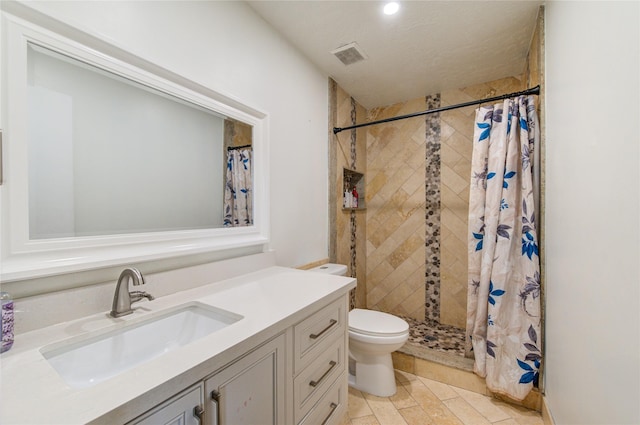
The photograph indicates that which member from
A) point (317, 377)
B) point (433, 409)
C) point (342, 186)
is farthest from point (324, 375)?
point (342, 186)

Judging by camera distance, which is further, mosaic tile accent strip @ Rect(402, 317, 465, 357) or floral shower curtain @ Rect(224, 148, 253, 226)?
mosaic tile accent strip @ Rect(402, 317, 465, 357)

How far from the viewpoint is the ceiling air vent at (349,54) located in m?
1.92

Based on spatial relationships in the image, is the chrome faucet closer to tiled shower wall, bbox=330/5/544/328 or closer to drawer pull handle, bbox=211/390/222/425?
drawer pull handle, bbox=211/390/222/425

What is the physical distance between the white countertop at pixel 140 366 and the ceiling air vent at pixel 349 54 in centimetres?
176

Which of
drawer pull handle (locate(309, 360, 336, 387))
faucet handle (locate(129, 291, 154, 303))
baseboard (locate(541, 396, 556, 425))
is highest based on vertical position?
faucet handle (locate(129, 291, 154, 303))

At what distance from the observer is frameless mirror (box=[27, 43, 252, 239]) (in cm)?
84

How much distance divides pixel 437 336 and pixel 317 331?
5.69 feet

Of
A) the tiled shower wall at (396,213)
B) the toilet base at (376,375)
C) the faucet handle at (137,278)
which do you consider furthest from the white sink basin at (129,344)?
the tiled shower wall at (396,213)

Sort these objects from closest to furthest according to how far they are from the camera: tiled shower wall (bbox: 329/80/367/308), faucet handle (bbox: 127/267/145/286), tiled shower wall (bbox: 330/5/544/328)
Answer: faucet handle (bbox: 127/267/145/286) < tiled shower wall (bbox: 329/80/367/308) < tiled shower wall (bbox: 330/5/544/328)

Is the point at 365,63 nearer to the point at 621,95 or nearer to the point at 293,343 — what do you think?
the point at 621,95

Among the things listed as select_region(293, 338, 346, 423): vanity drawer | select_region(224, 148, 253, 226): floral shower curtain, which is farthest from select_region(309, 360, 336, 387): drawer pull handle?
select_region(224, 148, 253, 226): floral shower curtain

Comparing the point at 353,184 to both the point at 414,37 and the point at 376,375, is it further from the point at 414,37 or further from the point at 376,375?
the point at 376,375

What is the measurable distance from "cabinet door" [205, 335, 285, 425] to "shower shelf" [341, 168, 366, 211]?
71.2 inches

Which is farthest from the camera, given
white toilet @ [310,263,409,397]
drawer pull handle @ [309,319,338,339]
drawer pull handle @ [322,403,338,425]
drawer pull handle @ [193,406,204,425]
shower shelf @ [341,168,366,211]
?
shower shelf @ [341,168,366,211]
